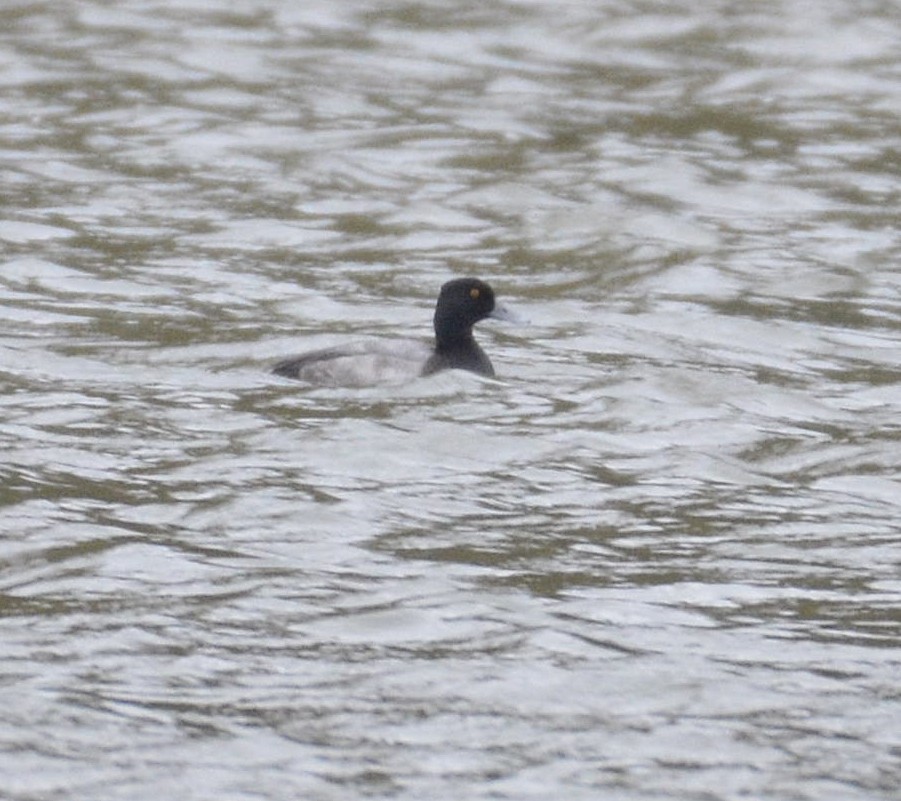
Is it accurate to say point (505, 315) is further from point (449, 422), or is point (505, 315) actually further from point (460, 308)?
point (449, 422)

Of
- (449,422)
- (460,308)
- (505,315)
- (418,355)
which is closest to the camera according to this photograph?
(449,422)

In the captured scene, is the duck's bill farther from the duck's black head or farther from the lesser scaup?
the duck's black head

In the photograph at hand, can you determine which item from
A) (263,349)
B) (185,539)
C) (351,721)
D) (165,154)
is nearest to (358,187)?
(165,154)

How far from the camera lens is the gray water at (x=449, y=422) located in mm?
7422

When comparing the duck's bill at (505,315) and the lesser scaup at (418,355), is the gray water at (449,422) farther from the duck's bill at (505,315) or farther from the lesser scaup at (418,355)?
the duck's bill at (505,315)

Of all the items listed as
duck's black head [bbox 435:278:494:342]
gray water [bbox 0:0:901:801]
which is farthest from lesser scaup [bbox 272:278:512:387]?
gray water [bbox 0:0:901:801]

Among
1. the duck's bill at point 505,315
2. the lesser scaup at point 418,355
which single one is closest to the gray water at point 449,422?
the lesser scaup at point 418,355

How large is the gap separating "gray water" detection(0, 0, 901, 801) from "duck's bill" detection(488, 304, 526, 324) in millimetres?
220

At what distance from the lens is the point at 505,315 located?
43.5 feet

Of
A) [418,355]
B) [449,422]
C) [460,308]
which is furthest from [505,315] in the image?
[449,422]

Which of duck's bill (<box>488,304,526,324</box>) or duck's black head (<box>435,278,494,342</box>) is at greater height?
duck's black head (<box>435,278,494,342</box>)

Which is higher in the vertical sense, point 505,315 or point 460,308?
point 460,308

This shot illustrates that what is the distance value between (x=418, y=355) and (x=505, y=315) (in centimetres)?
81

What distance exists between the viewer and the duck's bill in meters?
13.2
